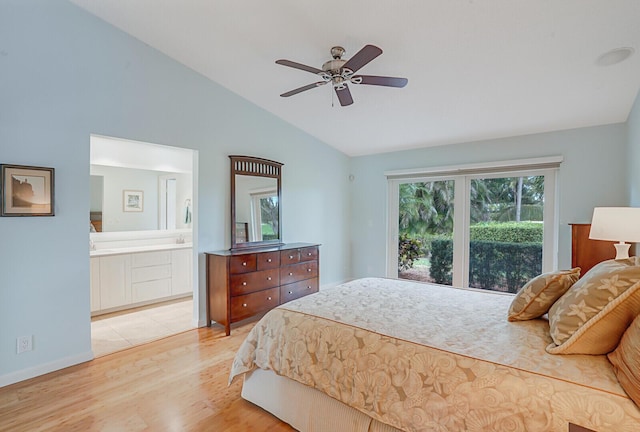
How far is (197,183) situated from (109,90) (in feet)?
3.84

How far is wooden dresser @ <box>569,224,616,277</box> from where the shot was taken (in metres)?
2.98

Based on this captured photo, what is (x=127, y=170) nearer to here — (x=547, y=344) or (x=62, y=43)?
(x=62, y=43)

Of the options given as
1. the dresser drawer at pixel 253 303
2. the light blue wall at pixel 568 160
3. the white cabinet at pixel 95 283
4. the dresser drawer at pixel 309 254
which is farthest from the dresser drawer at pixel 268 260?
the light blue wall at pixel 568 160

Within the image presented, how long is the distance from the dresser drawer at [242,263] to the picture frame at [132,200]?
2.44 meters

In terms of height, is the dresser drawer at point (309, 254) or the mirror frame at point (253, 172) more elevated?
the mirror frame at point (253, 172)

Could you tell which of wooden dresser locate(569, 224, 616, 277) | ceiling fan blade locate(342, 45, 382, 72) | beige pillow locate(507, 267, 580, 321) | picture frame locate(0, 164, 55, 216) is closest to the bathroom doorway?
picture frame locate(0, 164, 55, 216)

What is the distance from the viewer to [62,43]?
8.63 ft

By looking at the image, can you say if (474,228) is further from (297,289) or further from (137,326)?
(137,326)

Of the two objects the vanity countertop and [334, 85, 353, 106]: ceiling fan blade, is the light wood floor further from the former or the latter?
[334, 85, 353, 106]: ceiling fan blade

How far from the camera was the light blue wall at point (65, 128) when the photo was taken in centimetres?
242

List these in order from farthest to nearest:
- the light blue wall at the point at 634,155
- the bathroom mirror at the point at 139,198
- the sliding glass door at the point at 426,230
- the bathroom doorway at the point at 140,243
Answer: the sliding glass door at the point at 426,230 → the bathroom mirror at the point at 139,198 → the bathroom doorway at the point at 140,243 → the light blue wall at the point at 634,155

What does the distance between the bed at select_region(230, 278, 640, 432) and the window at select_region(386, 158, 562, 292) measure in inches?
89.2

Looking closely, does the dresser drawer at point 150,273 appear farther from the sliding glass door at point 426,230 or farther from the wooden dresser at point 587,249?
the wooden dresser at point 587,249

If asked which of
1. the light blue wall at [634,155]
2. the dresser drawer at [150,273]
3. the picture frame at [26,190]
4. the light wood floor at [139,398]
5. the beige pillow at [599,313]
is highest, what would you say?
the light blue wall at [634,155]
